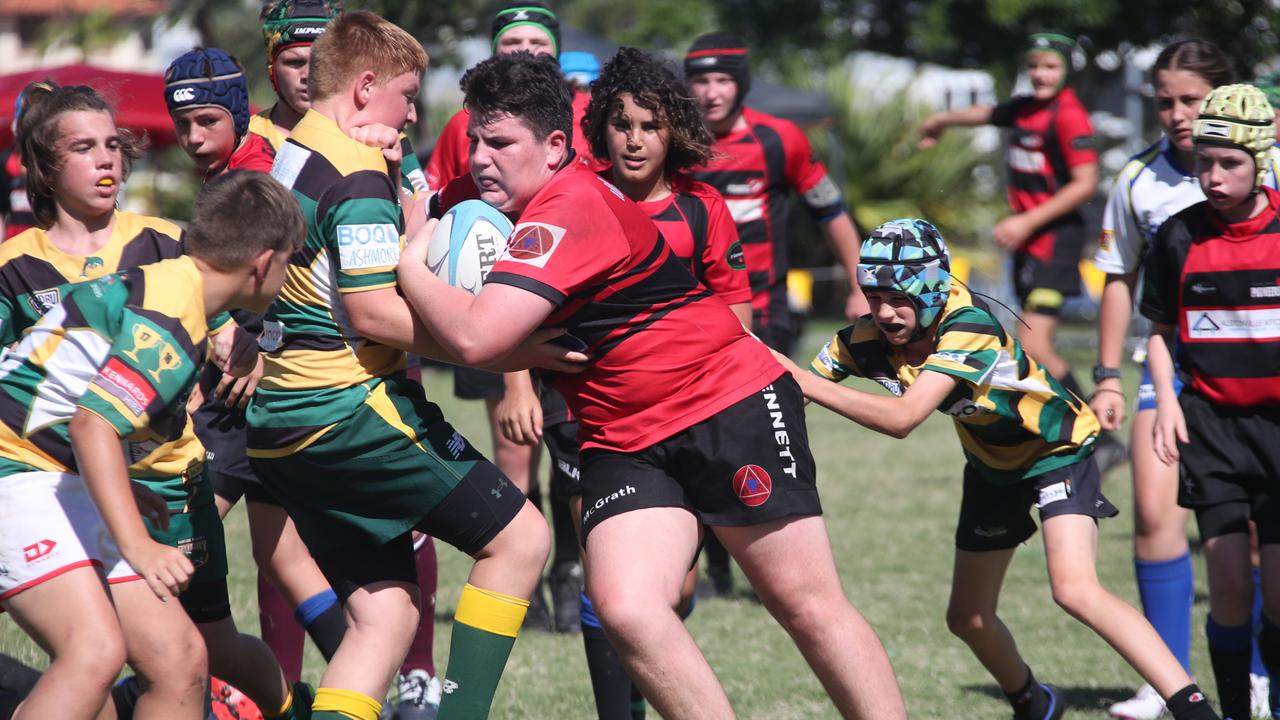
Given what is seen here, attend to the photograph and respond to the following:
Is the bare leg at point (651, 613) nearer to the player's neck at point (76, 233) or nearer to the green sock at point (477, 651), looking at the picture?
the green sock at point (477, 651)

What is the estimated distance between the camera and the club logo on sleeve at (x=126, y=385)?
3059mm

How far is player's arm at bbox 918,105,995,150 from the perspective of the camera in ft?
27.4

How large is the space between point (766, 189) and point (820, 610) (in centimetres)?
348

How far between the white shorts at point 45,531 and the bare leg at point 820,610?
1.57 meters

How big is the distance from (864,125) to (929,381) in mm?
20939

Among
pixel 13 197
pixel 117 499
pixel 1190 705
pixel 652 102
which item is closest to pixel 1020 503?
pixel 1190 705

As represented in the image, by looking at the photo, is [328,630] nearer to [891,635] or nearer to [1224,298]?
[891,635]

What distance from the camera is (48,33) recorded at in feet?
76.2

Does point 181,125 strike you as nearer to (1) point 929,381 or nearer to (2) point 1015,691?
(1) point 929,381

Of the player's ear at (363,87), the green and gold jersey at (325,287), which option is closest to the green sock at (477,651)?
the green and gold jersey at (325,287)

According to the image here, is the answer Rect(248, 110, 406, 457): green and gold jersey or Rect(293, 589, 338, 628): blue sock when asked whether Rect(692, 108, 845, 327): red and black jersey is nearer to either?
Rect(293, 589, 338, 628): blue sock

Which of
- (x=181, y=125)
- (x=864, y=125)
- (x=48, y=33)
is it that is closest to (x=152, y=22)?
(x=48, y=33)

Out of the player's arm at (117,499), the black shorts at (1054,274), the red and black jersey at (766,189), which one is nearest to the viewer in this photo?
the player's arm at (117,499)

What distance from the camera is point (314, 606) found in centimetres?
451
